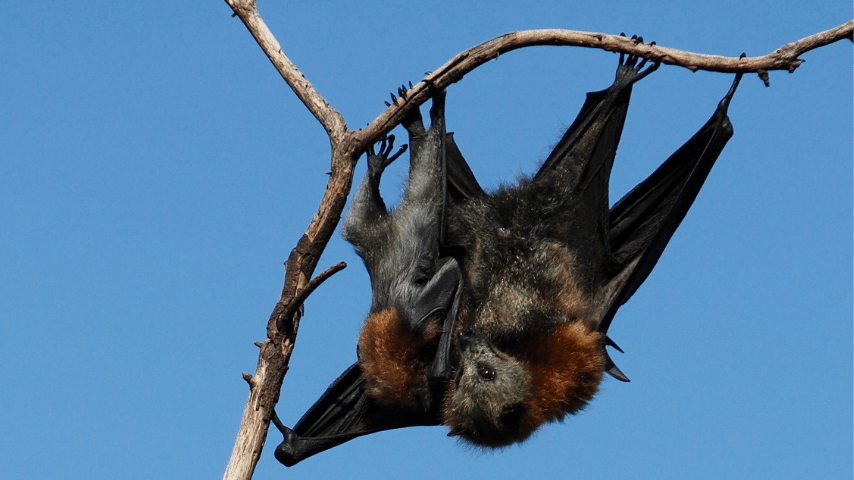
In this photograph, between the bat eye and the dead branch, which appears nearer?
the dead branch

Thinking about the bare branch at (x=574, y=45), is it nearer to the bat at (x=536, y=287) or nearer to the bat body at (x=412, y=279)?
the bat body at (x=412, y=279)

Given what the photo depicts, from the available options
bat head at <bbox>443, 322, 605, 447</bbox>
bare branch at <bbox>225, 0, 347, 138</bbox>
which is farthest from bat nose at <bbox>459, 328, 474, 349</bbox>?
bare branch at <bbox>225, 0, 347, 138</bbox>

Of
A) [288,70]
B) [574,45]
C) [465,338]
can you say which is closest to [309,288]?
[288,70]

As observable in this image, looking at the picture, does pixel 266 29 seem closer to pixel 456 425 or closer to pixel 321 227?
pixel 321 227

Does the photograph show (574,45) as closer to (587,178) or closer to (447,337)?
(587,178)

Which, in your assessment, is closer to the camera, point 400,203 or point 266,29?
point 266,29

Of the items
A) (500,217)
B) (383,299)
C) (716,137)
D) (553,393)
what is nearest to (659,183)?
(716,137)

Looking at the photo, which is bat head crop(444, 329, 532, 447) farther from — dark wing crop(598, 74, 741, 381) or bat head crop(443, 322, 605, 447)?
dark wing crop(598, 74, 741, 381)

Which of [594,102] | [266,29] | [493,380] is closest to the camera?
[266,29]
